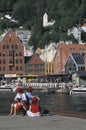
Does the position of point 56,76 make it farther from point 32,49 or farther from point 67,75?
point 32,49

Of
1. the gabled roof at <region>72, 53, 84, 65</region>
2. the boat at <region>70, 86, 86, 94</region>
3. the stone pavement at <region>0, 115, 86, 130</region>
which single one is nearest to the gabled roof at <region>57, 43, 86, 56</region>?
the gabled roof at <region>72, 53, 84, 65</region>

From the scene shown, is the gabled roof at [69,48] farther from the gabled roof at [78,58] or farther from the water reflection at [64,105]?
the water reflection at [64,105]

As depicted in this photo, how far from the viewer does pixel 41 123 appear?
814 inches

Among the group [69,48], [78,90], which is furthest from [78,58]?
[78,90]

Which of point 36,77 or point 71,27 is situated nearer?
point 36,77

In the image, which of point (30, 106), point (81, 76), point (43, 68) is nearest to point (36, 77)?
point (43, 68)

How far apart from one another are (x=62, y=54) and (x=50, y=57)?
15.4 m

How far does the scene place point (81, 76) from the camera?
395 ft

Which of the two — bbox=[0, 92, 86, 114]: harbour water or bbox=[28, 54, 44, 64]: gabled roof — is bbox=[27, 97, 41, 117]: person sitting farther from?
bbox=[28, 54, 44, 64]: gabled roof

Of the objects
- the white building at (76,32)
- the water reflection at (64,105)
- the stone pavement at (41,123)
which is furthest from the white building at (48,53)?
the stone pavement at (41,123)

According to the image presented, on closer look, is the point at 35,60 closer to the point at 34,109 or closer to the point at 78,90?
the point at 78,90

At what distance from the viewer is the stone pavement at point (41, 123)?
19.1 m

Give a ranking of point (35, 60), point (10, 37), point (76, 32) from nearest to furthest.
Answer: point (35, 60)
point (10, 37)
point (76, 32)

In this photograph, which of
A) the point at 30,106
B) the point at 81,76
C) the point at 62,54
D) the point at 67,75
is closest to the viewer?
the point at 30,106
